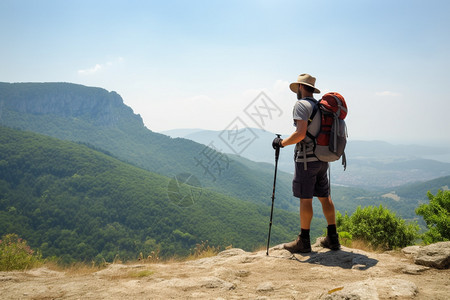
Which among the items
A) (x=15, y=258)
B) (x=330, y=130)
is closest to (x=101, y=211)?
(x=15, y=258)

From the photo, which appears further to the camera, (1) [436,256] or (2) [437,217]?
(2) [437,217]

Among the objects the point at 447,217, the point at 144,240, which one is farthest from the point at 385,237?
the point at 144,240

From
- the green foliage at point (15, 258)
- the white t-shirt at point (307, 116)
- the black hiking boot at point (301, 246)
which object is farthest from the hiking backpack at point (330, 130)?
the green foliage at point (15, 258)

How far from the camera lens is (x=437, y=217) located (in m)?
7.43

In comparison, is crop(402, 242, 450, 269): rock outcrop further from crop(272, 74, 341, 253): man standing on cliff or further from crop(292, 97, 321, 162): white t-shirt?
crop(292, 97, 321, 162): white t-shirt

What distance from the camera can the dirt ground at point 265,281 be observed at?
9.07 feet

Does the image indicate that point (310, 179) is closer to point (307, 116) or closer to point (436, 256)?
point (307, 116)

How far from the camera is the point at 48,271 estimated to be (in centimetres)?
494

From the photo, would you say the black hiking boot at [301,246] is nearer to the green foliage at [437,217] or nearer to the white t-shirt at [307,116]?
the white t-shirt at [307,116]

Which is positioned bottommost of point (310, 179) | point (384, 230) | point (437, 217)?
point (384, 230)

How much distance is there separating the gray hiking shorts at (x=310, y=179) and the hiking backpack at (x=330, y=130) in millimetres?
198

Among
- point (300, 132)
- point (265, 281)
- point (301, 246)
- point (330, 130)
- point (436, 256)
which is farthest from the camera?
point (301, 246)

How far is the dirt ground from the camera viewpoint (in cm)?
276

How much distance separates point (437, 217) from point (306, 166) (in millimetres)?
5588
